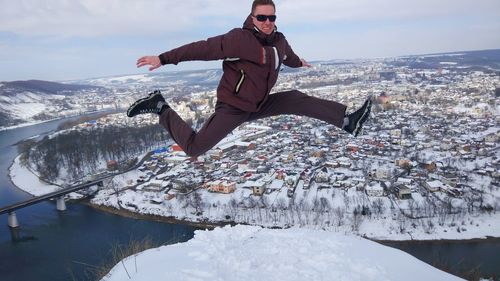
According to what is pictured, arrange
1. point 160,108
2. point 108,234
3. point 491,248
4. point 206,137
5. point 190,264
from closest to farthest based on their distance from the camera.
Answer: point 206,137, point 160,108, point 190,264, point 491,248, point 108,234

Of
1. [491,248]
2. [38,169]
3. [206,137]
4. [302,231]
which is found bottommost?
[491,248]

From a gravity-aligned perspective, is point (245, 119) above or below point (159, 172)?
above

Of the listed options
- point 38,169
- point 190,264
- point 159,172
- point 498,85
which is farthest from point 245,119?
point 498,85

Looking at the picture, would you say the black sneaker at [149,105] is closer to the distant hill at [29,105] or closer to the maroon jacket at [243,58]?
the maroon jacket at [243,58]

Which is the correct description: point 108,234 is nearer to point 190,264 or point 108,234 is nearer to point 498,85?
point 190,264

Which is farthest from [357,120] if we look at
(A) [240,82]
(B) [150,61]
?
(B) [150,61]

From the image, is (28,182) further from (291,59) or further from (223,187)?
(291,59)
